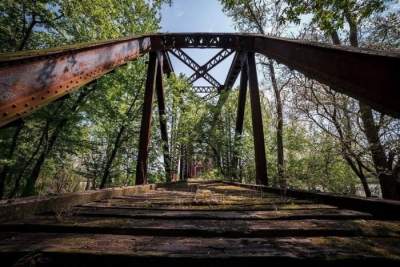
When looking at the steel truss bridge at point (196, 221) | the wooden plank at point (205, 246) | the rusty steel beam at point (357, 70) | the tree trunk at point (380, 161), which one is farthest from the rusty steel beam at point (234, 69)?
the wooden plank at point (205, 246)

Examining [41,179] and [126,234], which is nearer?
[126,234]

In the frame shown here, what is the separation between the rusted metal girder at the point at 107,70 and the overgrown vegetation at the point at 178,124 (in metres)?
5.75

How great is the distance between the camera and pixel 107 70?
3.93 meters

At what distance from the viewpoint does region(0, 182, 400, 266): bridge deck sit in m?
1.07

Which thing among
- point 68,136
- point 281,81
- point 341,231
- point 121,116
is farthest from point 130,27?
point 341,231

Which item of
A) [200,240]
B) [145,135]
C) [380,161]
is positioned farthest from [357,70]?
[380,161]

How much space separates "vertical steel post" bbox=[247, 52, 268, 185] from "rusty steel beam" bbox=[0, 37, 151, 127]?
4145 mm

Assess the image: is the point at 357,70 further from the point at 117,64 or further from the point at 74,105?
the point at 74,105

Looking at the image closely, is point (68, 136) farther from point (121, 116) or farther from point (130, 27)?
point (130, 27)

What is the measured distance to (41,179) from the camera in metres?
17.1

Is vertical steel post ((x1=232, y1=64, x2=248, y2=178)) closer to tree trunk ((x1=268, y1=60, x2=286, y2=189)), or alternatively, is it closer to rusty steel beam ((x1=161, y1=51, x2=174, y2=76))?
tree trunk ((x1=268, y1=60, x2=286, y2=189))

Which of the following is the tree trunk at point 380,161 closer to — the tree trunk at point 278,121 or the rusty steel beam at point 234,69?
the rusty steel beam at point 234,69

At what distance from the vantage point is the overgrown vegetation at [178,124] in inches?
379

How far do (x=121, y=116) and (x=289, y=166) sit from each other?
10305 mm
